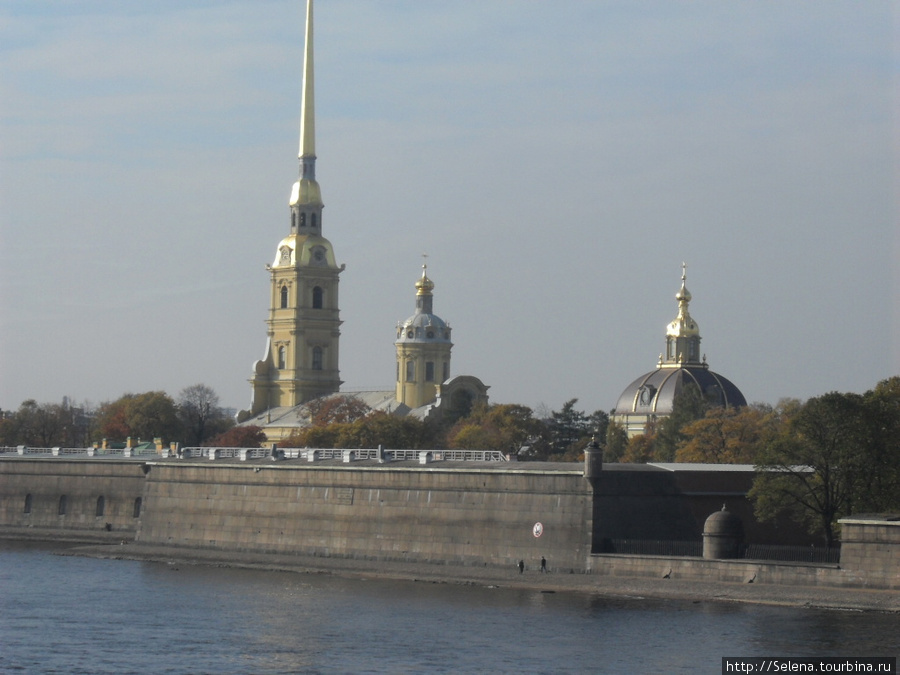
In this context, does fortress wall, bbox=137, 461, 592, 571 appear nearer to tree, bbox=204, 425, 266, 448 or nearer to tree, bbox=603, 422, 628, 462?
→ tree, bbox=603, 422, 628, 462

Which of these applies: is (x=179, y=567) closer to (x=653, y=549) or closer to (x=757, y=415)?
(x=653, y=549)

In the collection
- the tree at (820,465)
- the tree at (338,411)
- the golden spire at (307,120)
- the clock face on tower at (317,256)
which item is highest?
the golden spire at (307,120)

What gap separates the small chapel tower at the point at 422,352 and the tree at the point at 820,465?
85.4m

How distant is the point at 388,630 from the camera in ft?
A: 181

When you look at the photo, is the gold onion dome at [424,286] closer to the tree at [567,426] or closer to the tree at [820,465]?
the tree at [567,426]

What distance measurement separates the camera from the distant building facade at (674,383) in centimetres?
13988

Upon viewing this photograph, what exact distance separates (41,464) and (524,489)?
126 feet

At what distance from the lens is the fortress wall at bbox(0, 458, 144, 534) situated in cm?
9394

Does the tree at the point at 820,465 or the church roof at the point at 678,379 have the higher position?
the church roof at the point at 678,379

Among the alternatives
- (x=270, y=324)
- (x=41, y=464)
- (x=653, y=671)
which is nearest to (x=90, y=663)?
(x=653, y=671)

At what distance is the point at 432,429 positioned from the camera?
129 metres

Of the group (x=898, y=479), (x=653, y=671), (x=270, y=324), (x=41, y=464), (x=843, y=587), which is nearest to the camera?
(x=653, y=671)

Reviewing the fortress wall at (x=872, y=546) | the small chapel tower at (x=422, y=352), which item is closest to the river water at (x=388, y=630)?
the fortress wall at (x=872, y=546)

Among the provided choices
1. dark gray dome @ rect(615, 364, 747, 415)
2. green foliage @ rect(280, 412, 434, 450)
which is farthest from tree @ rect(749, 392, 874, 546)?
dark gray dome @ rect(615, 364, 747, 415)
